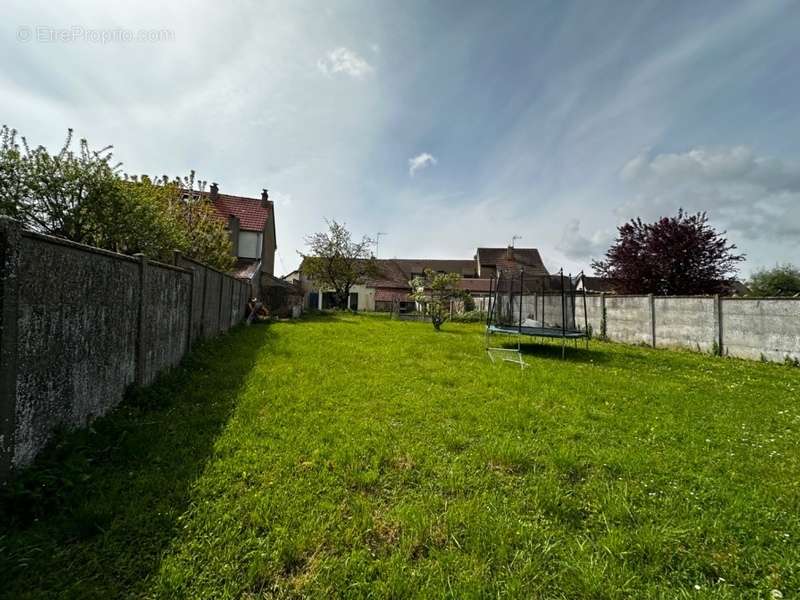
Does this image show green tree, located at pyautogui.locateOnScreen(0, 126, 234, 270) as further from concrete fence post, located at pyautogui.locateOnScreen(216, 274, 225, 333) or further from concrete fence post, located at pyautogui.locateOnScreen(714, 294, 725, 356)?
concrete fence post, located at pyautogui.locateOnScreen(714, 294, 725, 356)

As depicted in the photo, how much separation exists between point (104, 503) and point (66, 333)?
4.17 feet

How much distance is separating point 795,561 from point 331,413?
139 inches

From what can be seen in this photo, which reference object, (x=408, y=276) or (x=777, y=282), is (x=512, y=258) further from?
(x=777, y=282)

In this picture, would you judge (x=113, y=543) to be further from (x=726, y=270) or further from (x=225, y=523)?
(x=726, y=270)

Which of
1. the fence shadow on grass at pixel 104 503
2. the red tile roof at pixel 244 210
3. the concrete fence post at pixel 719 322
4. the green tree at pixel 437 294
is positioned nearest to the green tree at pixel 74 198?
the fence shadow on grass at pixel 104 503

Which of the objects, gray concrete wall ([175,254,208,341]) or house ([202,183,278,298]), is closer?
gray concrete wall ([175,254,208,341])

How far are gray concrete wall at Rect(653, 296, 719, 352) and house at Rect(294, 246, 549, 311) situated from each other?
20.2 m

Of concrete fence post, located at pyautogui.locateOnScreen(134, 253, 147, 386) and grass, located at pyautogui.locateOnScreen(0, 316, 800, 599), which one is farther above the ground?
concrete fence post, located at pyautogui.locateOnScreen(134, 253, 147, 386)

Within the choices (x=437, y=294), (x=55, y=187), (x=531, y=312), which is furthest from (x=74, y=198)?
(x=531, y=312)

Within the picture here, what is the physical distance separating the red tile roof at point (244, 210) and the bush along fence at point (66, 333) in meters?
19.5

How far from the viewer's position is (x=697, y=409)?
4516mm

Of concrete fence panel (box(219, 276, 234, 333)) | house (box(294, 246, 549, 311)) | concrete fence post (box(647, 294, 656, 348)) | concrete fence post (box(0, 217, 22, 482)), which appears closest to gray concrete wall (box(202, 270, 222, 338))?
concrete fence panel (box(219, 276, 234, 333))

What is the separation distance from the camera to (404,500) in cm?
235

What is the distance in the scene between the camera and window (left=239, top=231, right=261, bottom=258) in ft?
72.5
